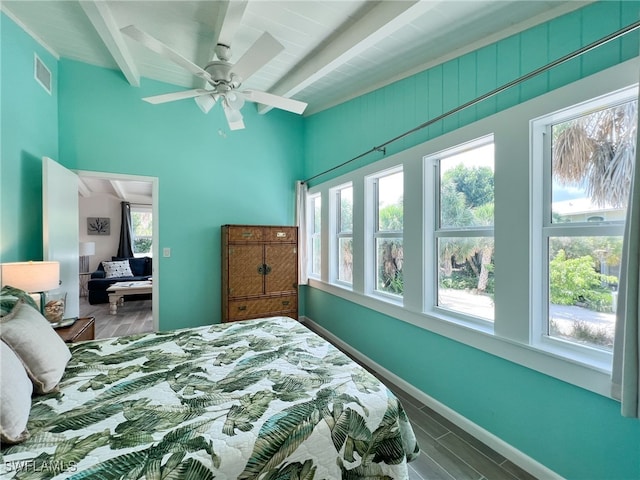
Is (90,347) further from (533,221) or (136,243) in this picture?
(136,243)

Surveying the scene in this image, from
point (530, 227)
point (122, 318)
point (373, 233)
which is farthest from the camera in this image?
point (122, 318)

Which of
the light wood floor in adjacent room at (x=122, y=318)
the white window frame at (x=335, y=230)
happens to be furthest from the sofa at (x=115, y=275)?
the white window frame at (x=335, y=230)

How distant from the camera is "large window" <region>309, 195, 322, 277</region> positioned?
4.29 m

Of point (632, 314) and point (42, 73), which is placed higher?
point (42, 73)

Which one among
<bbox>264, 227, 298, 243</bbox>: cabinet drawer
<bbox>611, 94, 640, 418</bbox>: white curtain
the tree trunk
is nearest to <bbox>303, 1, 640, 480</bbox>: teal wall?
<bbox>611, 94, 640, 418</bbox>: white curtain

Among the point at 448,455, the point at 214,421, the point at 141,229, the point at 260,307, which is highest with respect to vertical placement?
the point at 141,229

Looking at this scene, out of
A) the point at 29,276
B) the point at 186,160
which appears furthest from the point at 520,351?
the point at 186,160

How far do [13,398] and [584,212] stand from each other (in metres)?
2.62

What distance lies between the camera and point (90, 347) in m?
1.77

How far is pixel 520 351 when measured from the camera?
5.42ft

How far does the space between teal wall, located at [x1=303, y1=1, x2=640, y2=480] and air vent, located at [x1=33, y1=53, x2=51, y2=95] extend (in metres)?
3.13

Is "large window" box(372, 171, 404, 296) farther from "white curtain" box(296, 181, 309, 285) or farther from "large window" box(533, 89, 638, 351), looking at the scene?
"white curtain" box(296, 181, 309, 285)

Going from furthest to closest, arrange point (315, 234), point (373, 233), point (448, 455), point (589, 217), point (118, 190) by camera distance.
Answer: point (118, 190), point (315, 234), point (373, 233), point (448, 455), point (589, 217)

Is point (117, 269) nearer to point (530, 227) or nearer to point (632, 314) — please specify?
point (530, 227)
